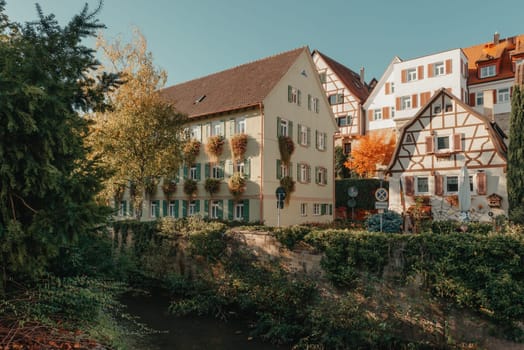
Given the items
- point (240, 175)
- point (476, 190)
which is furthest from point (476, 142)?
point (240, 175)

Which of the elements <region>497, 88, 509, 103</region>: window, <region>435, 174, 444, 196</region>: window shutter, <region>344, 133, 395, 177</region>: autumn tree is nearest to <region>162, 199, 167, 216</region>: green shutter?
<region>435, 174, 444, 196</region>: window shutter

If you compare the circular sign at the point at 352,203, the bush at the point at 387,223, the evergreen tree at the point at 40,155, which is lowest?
the bush at the point at 387,223

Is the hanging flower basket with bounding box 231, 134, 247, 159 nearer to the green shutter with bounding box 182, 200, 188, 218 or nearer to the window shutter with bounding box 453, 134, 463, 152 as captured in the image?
the green shutter with bounding box 182, 200, 188, 218

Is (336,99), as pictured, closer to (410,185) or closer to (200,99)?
(410,185)

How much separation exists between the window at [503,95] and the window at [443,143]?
1327 centimetres

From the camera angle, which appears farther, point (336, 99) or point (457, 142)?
point (336, 99)

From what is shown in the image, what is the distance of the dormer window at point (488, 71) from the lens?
32.7 m

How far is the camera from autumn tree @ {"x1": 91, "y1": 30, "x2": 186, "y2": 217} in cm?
1788

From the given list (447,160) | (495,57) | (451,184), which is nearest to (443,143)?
(447,160)

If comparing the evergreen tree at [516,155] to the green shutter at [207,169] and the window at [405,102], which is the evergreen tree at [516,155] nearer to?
the window at [405,102]

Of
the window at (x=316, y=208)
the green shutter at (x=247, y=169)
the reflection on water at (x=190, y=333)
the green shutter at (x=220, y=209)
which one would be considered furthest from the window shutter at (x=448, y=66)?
the reflection on water at (x=190, y=333)

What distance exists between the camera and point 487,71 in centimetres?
3312

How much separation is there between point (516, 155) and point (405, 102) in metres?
16.1

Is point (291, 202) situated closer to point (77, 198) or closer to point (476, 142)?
point (476, 142)
